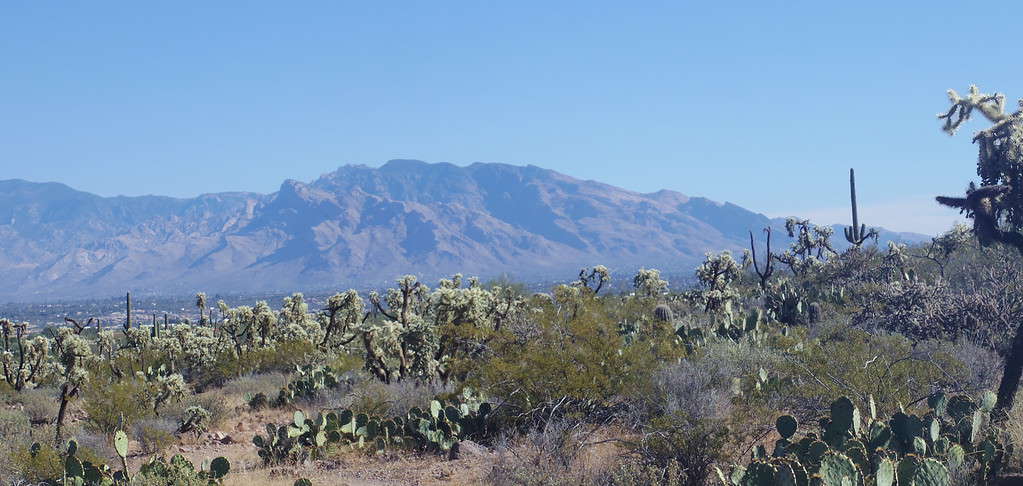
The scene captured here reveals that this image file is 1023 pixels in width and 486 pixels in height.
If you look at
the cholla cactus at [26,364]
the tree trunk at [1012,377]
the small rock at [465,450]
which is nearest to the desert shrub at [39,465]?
the small rock at [465,450]

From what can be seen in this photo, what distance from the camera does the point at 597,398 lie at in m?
11.7

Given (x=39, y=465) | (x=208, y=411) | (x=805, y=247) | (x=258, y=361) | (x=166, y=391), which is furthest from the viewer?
(x=805, y=247)

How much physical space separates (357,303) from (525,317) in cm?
867

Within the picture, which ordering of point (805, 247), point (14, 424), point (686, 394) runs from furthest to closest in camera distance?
point (805, 247)
point (14, 424)
point (686, 394)

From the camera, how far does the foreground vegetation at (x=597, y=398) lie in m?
8.58

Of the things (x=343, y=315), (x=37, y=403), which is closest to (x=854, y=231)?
(x=343, y=315)

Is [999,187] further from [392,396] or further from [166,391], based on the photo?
[166,391]

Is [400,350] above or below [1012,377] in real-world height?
below

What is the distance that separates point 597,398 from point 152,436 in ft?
22.3

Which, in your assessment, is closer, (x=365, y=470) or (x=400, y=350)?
(x=365, y=470)

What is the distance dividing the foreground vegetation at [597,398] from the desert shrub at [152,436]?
0.20 ft

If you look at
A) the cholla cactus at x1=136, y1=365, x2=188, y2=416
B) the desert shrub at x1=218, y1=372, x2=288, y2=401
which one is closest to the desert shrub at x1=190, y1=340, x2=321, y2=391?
the desert shrub at x1=218, y1=372, x2=288, y2=401

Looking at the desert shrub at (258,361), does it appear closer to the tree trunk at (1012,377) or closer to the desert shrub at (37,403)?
the desert shrub at (37,403)

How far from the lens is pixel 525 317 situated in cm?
1555
